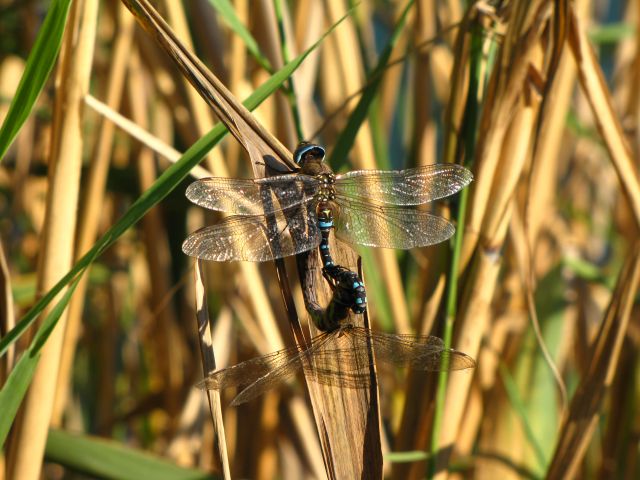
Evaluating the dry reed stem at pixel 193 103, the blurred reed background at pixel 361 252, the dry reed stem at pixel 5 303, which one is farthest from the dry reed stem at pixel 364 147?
the dry reed stem at pixel 5 303

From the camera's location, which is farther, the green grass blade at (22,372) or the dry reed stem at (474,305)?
the dry reed stem at (474,305)

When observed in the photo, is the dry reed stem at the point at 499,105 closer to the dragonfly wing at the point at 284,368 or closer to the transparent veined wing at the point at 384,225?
the transparent veined wing at the point at 384,225

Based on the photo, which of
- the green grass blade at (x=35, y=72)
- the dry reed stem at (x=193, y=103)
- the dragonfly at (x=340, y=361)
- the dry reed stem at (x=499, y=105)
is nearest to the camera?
the green grass blade at (x=35, y=72)

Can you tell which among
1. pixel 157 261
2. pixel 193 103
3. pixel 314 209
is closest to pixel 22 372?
pixel 314 209

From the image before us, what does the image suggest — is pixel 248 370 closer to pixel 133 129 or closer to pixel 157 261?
pixel 133 129

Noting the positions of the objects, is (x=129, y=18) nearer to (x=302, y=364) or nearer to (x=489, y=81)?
(x=489, y=81)

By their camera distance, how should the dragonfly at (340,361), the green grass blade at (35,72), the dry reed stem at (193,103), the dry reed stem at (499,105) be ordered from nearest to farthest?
the green grass blade at (35,72) → the dragonfly at (340,361) → the dry reed stem at (499,105) → the dry reed stem at (193,103)

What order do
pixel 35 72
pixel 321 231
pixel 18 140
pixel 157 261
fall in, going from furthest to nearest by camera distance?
1. pixel 18 140
2. pixel 157 261
3. pixel 321 231
4. pixel 35 72
